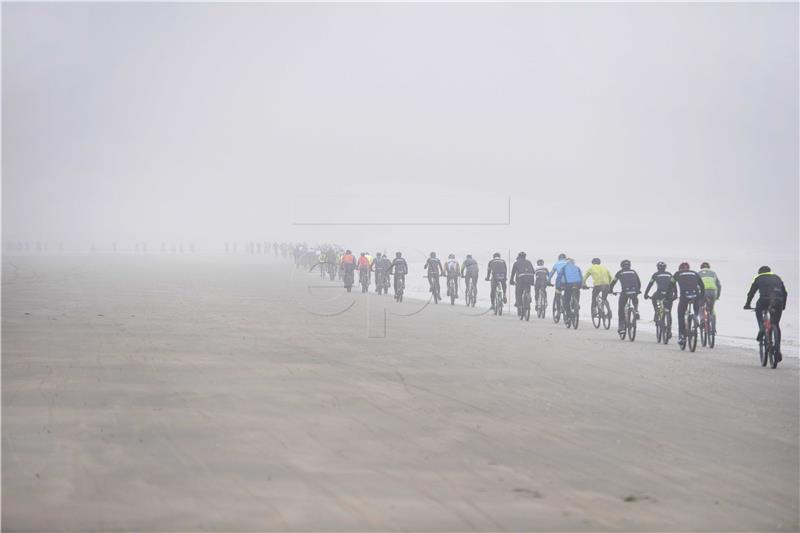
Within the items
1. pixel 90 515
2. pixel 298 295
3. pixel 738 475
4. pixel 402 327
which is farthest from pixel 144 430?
pixel 298 295

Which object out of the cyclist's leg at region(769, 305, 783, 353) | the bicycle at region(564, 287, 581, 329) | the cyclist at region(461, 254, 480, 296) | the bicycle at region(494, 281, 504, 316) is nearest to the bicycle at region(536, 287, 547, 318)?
the bicycle at region(494, 281, 504, 316)

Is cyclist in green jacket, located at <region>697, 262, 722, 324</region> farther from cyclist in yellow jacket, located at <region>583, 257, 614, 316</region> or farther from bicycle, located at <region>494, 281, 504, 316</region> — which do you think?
bicycle, located at <region>494, 281, 504, 316</region>

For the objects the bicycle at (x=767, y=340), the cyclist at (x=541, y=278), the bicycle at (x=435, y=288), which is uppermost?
the cyclist at (x=541, y=278)

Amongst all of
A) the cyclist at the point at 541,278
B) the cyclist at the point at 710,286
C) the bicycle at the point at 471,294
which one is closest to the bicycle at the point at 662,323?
the cyclist at the point at 710,286

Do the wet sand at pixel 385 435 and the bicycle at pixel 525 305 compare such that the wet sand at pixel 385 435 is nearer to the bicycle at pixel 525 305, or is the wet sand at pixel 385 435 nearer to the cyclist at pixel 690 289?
the cyclist at pixel 690 289

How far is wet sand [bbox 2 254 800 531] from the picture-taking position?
6.83 metres

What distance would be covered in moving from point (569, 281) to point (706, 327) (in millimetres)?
4973

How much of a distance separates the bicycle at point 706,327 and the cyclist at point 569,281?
3957 mm

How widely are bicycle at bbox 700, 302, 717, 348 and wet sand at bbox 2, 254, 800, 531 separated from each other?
1.41ft

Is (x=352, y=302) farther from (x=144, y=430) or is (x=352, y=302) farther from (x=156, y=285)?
(x=144, y=430)

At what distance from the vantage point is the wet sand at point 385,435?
22.4ft

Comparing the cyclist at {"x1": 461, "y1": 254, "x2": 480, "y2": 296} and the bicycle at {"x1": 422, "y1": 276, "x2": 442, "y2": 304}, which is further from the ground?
the cyclist at {"x1": 461, "y1": 254, "x2": 480, "y2": 296}

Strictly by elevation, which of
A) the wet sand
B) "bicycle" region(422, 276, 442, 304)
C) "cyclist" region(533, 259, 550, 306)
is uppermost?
"cyclist" region(533, 259, 550, 306)

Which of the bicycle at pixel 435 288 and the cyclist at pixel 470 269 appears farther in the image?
the bicycle at pixel 435 288
